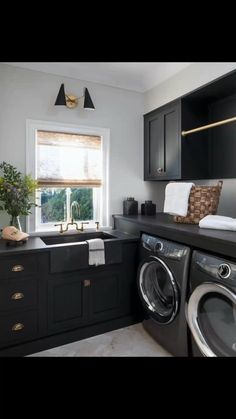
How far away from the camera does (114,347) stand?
208 centimetres

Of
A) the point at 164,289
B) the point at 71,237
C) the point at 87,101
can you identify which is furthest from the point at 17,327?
the point at 87,101

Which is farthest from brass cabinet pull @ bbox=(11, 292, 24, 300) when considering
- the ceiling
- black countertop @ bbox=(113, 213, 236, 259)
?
the ceiling

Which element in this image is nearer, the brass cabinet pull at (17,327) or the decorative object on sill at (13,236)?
the brass cabinet pull at (17,327)

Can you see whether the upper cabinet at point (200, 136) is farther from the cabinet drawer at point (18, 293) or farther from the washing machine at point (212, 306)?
the cabinet drawer at point (18, 293)

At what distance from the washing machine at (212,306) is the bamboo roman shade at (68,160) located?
1.63 meters

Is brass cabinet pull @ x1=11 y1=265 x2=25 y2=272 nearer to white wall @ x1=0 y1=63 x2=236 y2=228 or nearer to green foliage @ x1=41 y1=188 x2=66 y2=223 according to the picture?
white wall @ x1=0 y1=63 x2=236 y2=228

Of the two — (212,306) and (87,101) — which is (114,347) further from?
(87,101)

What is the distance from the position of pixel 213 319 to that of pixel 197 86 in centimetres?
204

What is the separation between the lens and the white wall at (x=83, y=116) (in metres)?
2.46

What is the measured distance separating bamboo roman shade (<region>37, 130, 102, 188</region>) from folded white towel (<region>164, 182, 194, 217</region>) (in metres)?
0.96

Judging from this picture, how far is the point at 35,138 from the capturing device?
2.60 metres

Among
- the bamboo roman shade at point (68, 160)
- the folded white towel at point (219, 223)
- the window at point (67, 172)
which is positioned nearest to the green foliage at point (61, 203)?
the window at point (67, 172)
